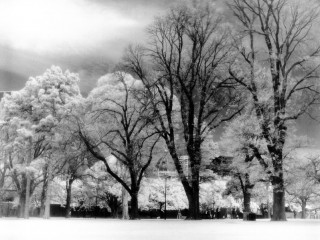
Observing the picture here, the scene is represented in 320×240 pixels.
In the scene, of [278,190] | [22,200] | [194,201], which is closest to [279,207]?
[278,190]

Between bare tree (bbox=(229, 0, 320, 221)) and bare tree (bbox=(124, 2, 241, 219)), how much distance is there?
6.51 ft

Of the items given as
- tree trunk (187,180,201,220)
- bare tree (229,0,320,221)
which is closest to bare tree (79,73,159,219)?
tree trunk (187,180,201,220)

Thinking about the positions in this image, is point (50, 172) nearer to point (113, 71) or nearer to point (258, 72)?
point (113, 71)

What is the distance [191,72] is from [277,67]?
23.5 ft

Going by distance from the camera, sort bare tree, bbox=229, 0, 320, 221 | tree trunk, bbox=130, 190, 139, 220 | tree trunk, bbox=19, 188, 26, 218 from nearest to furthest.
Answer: bare tree, bbox=229, 0, 320, 221 → tree trunk, bbox=130, 190, 139, 220 → tree trunk, bbox=19, 188, 26, 218

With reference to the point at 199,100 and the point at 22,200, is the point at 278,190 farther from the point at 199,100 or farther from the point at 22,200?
the point at 22,200

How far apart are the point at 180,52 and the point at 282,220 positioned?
15710mm

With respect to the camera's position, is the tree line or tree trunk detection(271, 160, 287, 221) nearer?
tree trunk detection(271, 160, 287, 221)

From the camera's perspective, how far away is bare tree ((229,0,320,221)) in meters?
36.1

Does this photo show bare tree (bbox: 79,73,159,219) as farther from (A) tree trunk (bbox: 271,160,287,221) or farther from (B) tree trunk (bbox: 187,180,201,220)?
(A) tree trunk (bbox: 271,160,287,221)

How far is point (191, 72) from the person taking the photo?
40469 millimetres

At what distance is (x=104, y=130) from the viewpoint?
46.8 meters

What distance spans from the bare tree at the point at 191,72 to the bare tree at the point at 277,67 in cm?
198

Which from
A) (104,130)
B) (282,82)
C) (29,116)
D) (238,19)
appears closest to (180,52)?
(238,19)
